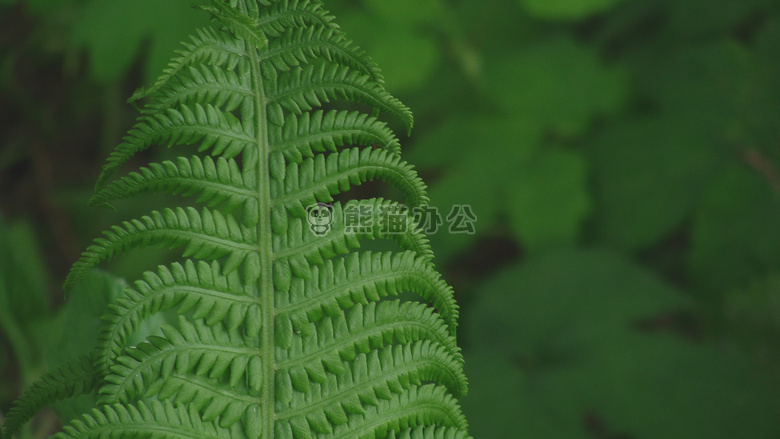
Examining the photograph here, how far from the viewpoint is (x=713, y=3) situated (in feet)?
8.64

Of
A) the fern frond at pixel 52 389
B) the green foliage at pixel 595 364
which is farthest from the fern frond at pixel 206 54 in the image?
the green foliage at pixel 595 364

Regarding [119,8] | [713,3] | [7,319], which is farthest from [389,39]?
[7,319]

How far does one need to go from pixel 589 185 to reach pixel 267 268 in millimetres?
2188

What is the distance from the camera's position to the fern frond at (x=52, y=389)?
2.17 feet

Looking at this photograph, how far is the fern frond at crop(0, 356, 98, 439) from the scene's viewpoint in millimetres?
660

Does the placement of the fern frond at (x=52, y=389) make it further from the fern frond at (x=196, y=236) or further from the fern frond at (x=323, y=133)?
the fern frond at (x=323, y=133)

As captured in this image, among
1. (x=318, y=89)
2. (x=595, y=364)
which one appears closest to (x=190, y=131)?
(x=318, y=89)

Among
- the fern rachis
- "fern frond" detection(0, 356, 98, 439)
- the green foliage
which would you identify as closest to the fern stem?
the fern rachis

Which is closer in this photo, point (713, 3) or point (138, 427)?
point (138, 427)

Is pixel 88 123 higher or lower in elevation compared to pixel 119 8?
higher

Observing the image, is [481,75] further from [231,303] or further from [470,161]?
[231,303]

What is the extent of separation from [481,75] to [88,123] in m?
2.26

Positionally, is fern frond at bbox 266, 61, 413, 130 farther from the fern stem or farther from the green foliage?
the green foliage

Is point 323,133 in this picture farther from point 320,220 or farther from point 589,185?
point 589,185
